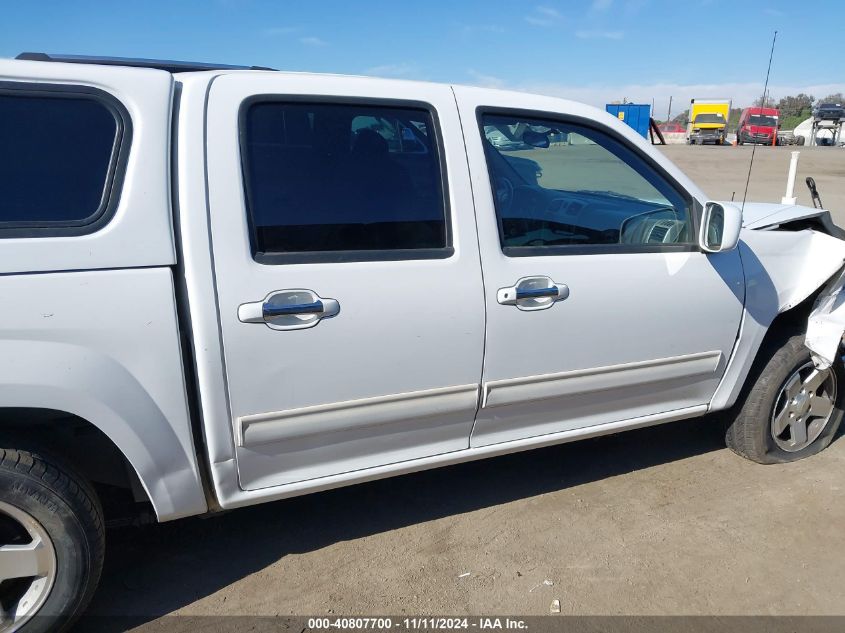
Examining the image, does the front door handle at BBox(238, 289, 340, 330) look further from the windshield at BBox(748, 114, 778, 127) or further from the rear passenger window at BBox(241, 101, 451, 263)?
the windshield at BBox(748, 114, 778, 127)

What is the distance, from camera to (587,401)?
2.90m

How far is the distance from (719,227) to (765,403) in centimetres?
110

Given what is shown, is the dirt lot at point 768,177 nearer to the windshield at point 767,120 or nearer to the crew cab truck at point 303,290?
the windshield at point 767,120

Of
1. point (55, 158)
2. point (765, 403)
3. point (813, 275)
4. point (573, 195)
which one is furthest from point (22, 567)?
point (813, 275)

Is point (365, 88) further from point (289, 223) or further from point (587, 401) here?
point (587, 401)

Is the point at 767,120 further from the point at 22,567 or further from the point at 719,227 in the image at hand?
the point at 22,567

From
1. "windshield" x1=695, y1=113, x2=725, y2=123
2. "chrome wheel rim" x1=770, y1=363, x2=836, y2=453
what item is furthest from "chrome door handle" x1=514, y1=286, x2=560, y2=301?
"windshield" x1=695, y1=113, x2=725, y2=123

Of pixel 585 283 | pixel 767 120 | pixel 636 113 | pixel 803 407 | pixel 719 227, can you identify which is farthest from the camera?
pixel 767 120

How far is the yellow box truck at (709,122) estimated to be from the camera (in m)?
42.8

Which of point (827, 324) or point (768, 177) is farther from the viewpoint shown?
point (768, 177)

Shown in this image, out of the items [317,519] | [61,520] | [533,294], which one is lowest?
[317,519]

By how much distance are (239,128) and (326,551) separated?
1755 millimetres

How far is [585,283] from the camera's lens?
8.75ft

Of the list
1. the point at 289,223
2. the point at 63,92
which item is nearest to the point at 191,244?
the point at 289,223
